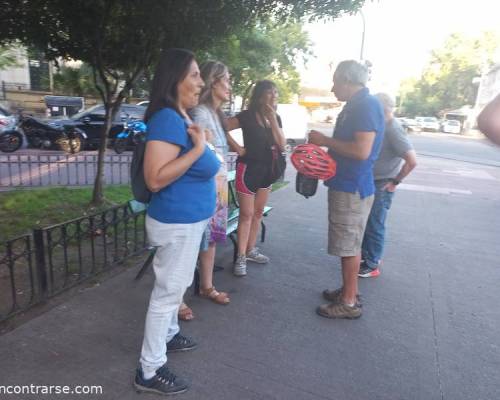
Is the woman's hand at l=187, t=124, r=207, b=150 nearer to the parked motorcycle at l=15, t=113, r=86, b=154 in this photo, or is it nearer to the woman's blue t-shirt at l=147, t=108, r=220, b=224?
the woman's blue t-shirt at l=147, t=108, r=220, b=224

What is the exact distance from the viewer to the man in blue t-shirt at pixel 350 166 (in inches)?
114

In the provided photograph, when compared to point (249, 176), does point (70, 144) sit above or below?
below

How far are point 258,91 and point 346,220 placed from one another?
4.54 feet

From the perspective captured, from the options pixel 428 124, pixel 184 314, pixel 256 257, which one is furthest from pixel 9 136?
pixel 428 124

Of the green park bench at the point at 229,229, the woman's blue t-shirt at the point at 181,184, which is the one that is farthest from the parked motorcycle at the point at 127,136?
the woman's blue t-shirt at the point at 181,184

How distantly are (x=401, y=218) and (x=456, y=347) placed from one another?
3858mm

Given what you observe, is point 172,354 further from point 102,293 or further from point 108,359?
point 102,293

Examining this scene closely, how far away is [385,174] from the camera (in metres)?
3.94

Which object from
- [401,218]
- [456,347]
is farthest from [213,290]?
[401,218]

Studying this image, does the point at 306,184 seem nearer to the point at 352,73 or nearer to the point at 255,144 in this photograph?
the point at 255,144

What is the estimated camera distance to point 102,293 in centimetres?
351

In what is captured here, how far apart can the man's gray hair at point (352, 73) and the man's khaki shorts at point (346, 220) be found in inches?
31.7

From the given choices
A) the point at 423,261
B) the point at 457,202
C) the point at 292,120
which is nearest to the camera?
the point at 423,261

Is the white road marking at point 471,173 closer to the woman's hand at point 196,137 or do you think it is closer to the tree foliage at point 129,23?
the tree foliage at point 129,23
